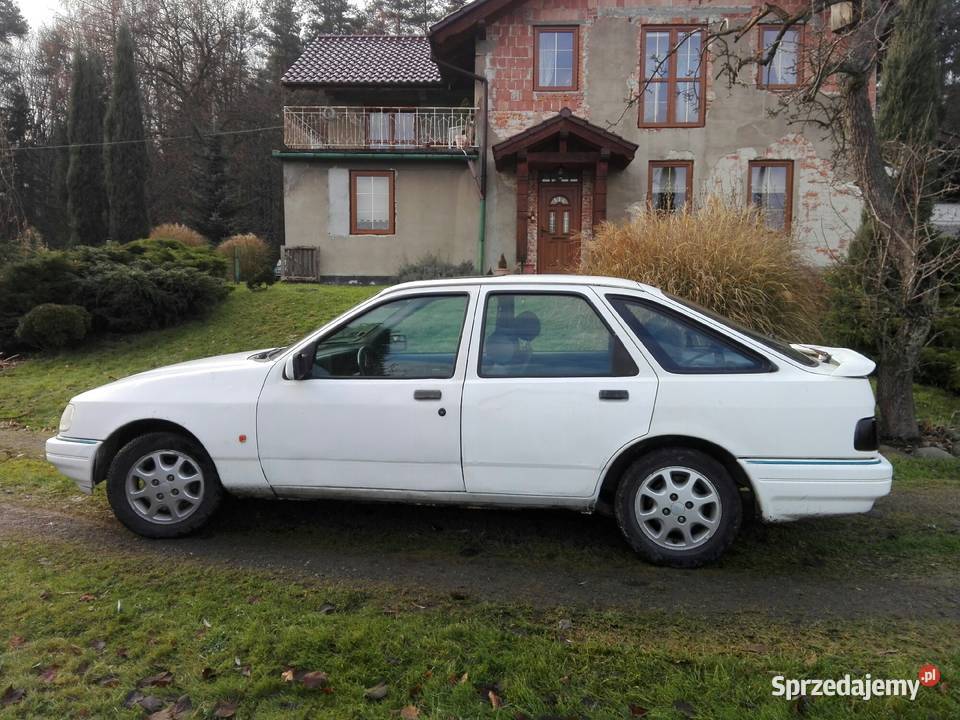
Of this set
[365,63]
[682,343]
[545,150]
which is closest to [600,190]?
[545,150]

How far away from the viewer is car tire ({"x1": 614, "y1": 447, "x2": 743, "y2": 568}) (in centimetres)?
394

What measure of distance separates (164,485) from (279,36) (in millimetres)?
42495

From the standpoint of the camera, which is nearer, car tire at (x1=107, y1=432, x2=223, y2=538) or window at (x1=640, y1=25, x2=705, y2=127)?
car tire at (x1=107, y1=432, x2=223, y2=538)

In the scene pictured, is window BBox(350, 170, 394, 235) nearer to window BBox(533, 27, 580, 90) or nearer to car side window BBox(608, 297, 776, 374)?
window BBox(533, 27, 580, 90)

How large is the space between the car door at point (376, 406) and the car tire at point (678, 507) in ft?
3.30

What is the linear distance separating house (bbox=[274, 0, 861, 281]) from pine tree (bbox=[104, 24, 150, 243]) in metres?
13.0

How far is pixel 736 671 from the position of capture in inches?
118

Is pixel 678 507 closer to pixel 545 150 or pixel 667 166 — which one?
pixel 545 150

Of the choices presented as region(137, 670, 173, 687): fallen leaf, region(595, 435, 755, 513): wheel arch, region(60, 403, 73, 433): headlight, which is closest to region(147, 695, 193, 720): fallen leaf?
region(137, 670, 173, 687): fallen leaf

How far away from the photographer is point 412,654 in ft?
10.4

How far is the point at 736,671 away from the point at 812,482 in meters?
1.25

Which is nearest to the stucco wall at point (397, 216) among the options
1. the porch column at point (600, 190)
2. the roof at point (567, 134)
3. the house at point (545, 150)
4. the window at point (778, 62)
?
the house at point (545, 150)

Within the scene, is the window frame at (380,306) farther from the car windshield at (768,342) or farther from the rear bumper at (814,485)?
the rear bumper at (814,485)

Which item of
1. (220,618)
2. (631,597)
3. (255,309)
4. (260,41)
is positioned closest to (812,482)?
(631,597)
